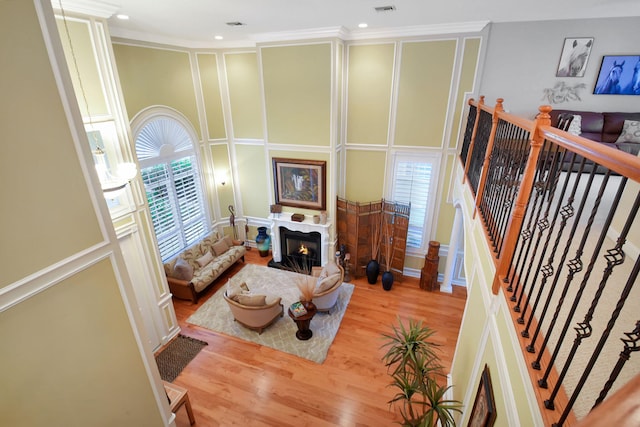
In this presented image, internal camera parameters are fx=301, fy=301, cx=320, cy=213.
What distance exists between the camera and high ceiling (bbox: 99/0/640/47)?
3609 mm

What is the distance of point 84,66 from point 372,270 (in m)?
5.53

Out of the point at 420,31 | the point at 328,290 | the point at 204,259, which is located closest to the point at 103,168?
the point at 204,259

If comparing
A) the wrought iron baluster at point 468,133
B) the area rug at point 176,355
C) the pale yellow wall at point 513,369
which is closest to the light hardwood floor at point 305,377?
the area rug at point 176,355

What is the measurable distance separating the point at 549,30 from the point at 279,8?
404 centimetres

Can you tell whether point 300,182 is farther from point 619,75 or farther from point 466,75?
point 619,75

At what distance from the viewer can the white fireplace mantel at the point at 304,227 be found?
6.37 metres

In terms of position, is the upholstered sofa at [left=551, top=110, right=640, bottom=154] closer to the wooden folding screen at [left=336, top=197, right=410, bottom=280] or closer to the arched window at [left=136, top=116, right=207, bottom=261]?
the wooden folding screen at [left=336, top=197, right=410, bottom=280]

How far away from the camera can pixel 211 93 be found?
630 centimetres

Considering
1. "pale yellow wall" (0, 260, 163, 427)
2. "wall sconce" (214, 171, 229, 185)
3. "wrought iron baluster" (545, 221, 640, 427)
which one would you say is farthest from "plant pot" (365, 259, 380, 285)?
"wrought iron baluster" (545, 221, 640, 427)

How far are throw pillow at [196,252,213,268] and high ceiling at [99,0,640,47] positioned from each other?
4.09 metres

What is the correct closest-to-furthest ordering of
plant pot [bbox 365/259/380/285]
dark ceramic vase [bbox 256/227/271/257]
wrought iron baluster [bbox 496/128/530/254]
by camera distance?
wrought iron baluster [bbox 496/128/530/254] → plant pot [bbox 365/259/380/285] → dark ceramic vase [bbox 256/227/271/257]

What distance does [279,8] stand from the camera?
3.76m

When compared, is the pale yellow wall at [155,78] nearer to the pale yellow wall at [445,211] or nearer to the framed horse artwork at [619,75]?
the pale yellow wall at [445,211]

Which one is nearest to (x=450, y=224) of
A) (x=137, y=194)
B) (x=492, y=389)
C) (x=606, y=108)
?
(x=606, y=108)
